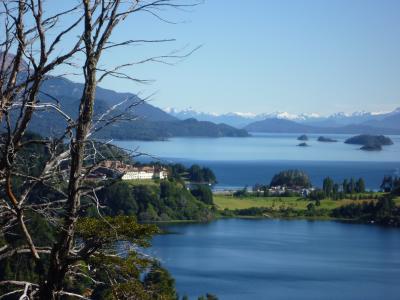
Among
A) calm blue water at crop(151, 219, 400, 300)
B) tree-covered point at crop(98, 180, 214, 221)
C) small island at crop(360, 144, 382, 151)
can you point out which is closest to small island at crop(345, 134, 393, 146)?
small island at crop(360, 144, 382, 151)

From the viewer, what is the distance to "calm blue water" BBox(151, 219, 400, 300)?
19.2 m

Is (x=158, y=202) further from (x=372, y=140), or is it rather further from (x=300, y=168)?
(x=372, y=140)

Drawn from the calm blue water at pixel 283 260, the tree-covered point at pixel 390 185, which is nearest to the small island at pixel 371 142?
the tree-covered point at pixel 390 185

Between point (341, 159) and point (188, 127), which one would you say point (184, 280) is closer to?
point (341, 159)

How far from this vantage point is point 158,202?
39625 mm

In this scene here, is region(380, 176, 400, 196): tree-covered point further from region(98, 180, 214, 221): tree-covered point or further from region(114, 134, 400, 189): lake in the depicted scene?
region(98, 180, 214, 221): tree-covered point

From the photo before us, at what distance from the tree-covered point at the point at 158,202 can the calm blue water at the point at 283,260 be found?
8.93ft

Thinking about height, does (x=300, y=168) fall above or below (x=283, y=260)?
above

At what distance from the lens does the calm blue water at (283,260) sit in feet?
63.2

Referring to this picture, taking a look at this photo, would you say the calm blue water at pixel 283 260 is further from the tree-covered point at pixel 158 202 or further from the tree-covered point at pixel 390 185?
the tree-covered point at pixel 390 185

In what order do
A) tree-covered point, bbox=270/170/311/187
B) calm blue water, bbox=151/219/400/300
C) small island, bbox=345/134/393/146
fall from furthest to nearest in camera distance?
small island, bbox=345/134/393/146
tree-covered point, bbox=270/170/311/187
calm blue water, bbox=151/219/400/300

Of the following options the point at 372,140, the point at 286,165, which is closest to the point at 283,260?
the point at 286,165

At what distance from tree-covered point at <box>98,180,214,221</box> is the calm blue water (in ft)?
8.93

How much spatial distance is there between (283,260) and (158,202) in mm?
15964
